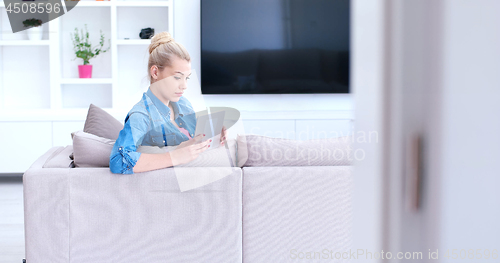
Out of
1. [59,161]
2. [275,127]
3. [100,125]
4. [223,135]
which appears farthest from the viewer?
[275,127]

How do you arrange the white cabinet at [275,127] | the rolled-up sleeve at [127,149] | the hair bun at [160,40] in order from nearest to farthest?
the rolled-up sleeve at [127,149]
the hair bun at [160,40]
the white cabinet at [275,127]

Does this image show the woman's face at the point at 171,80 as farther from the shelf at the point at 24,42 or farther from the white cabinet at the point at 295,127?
the shelf at the point at 24,42

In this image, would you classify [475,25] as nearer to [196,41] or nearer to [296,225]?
[296,225]

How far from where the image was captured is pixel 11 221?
2207 mm

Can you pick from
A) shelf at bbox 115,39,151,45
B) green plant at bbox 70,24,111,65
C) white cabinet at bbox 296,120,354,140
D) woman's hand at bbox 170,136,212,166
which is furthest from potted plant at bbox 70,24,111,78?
woman's hand at bbox 170,136,212,166

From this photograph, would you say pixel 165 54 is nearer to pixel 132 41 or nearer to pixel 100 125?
pixel 100 125

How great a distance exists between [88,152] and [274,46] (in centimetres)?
262

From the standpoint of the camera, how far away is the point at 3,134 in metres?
3.10

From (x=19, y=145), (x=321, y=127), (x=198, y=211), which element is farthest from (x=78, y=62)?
(x=198, y=211)

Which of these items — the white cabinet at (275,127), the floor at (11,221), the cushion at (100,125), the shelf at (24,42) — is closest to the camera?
the cushion at (100,125)

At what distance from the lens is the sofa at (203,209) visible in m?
1.18

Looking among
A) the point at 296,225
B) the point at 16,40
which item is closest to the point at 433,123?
the point at 296,225

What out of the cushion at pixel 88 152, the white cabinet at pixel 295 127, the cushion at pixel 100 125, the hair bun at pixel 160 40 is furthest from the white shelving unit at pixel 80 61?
the cushion at pixel 88 152

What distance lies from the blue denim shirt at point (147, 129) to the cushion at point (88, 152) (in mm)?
82
